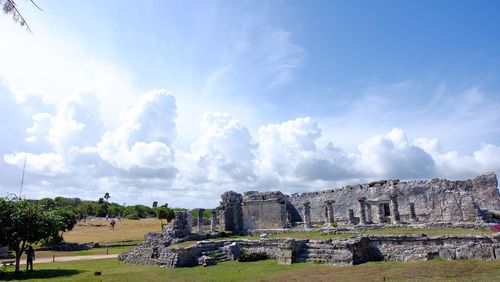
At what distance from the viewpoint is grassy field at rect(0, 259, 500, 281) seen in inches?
494

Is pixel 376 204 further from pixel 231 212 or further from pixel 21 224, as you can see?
pixel 21 224

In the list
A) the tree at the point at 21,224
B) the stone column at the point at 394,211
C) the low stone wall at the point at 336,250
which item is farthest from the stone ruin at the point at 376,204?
the tree at the point at 21,224

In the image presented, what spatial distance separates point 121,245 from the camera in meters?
36.9

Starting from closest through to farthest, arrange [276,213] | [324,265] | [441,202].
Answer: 1. [324,265]
2. [441,202]
3. [276,213]

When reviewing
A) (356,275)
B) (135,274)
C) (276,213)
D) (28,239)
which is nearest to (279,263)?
(356,275)

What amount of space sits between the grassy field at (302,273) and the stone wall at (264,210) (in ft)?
51.2

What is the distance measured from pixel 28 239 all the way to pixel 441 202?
2787cm

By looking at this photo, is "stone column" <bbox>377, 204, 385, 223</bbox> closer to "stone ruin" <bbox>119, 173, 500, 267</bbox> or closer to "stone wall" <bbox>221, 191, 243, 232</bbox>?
"stone ruin" <bbox>119, 173, 500, 267</bbox>

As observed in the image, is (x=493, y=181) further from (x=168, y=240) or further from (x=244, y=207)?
(x=168, y=240)

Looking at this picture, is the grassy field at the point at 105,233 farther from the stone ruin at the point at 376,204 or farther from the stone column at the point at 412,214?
the stone column at the point at 412,214

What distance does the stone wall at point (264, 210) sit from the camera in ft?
115

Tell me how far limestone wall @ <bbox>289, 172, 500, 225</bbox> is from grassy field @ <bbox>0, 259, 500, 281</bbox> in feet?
48.2

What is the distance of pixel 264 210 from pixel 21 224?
21.6 metres

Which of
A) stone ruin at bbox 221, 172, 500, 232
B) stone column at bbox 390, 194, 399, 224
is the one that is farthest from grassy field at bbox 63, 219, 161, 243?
stone column at bbox 390, 194, 399, 224
